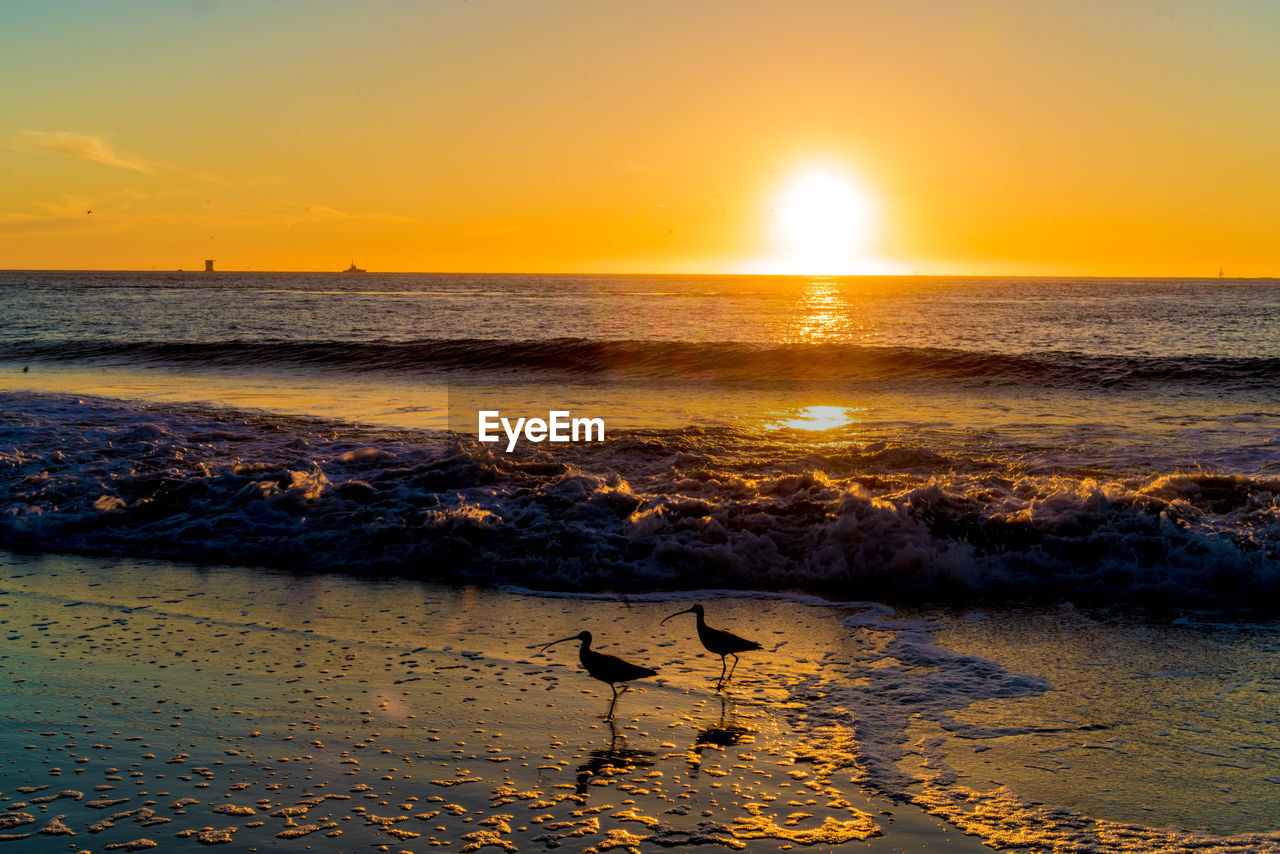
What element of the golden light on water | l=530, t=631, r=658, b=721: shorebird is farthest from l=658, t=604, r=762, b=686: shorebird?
the golden light on water

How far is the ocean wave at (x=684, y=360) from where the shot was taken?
3106 centimetres

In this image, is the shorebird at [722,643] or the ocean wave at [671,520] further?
the ocean wave at [671,520]

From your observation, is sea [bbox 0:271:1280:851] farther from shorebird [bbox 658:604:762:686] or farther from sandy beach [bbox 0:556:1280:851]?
shorebird [bbox 658:604:762:686]

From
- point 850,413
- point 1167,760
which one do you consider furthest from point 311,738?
point 850,413

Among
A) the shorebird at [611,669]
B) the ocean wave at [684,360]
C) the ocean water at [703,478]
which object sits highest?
the ocean wave at [684,360]

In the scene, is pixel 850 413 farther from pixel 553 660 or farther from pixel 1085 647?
pixel 553 660

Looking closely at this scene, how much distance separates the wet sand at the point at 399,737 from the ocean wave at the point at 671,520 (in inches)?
70.3

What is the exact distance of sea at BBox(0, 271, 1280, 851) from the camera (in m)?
6.05

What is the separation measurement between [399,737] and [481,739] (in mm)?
540

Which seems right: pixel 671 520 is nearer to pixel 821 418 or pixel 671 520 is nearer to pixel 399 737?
pixel 399 737

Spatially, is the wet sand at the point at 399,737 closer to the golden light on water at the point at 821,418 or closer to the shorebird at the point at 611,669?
the shorebird at the point at 611,669

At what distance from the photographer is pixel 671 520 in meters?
11.6

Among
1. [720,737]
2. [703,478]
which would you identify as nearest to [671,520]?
[703,478]

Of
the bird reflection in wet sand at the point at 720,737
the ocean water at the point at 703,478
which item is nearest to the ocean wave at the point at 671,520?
the ocean water at the point at 703,478
